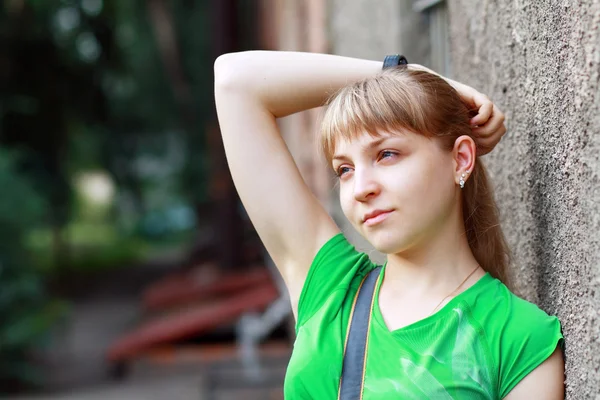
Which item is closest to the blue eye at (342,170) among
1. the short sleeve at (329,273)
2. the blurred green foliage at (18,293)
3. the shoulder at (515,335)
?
the short sleeve at (329,273)

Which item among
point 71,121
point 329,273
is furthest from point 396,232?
point 71,121

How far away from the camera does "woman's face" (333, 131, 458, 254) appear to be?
5.28 feet

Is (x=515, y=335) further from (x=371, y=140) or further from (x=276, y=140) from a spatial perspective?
(x=276, y=140)

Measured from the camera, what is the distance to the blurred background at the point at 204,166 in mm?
1579

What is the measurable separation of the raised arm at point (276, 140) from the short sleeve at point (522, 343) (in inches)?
20.0

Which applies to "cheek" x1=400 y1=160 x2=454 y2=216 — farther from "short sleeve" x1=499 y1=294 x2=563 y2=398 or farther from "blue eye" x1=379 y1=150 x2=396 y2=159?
"short sleeve" x1=499 y1=294 x2=563 y2=398

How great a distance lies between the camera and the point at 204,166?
23734 mm

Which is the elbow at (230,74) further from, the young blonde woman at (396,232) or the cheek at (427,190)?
the cheek at (427,190)

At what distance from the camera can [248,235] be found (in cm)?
1611

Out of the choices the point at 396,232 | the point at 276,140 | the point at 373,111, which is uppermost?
the point at 373,111

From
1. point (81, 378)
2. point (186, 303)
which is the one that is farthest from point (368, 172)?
point (186, 303)

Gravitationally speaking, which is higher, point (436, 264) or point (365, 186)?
point (365, 186)

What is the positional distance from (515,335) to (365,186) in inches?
14.9

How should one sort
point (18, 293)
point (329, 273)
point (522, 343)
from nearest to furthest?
point (522, 343)
point (329, 273)
point (18, 293)
